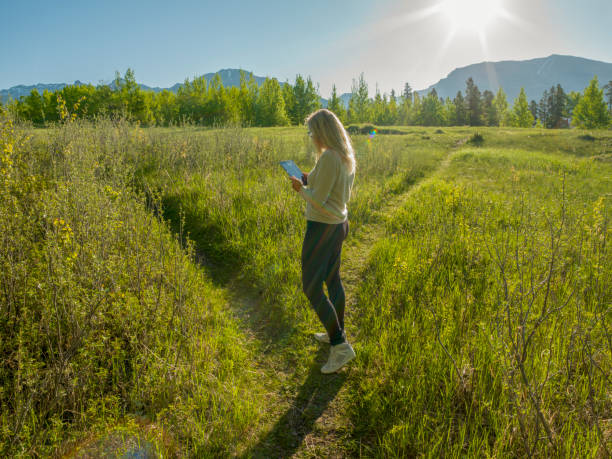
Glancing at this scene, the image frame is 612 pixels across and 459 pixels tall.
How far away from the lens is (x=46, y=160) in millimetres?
7555

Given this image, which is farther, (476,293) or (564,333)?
(476,293)

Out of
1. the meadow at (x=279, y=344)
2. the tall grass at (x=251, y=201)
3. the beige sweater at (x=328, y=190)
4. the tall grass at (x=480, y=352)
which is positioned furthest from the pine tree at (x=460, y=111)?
the beige sweater at (x=328, y=190)

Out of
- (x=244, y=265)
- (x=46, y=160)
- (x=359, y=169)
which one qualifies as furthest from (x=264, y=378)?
(x=359, y=169)

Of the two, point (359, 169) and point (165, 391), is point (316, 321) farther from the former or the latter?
point (359, 169)

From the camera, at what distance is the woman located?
2830mm

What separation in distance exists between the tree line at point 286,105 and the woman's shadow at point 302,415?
1349 inches

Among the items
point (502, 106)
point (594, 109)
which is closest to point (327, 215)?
point (594, 109)

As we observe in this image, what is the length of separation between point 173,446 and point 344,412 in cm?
141

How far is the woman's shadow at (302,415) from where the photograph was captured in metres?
2.43

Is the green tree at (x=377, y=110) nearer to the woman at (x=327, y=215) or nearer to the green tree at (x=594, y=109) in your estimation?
the green tree at (x=594, y=109)

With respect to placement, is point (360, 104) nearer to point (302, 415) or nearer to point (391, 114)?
point (391, 114)

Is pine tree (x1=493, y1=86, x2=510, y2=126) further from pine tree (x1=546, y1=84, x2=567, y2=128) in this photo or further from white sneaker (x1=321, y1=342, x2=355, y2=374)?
white sneaker (x1=321, y1=342, x2=355, y2=374)

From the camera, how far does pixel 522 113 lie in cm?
5834

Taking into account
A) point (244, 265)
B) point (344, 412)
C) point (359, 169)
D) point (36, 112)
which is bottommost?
point (344, 412)
